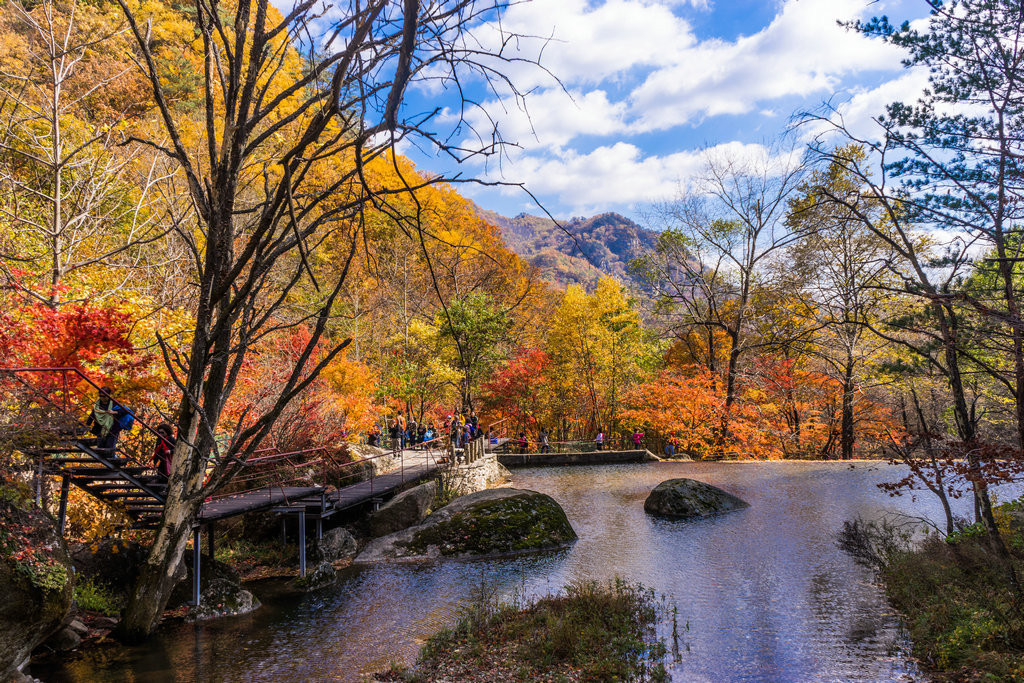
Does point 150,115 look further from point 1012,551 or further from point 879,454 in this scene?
point 879,454

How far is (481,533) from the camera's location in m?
13.0

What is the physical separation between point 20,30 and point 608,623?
27365 mm

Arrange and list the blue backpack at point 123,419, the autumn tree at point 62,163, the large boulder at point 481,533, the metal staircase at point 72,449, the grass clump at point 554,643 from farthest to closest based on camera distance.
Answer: the large boulder at point 481,533 < the autumn tree at point 62,163 < the blue backpack at point 123,419 < the metal staircase at point 72,449 < the grass clump at point 554,643

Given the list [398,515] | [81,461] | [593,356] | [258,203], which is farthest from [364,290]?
[258,203]

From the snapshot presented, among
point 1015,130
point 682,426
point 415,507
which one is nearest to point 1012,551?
point 1015,130

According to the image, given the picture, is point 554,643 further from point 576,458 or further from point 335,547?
point 576,458

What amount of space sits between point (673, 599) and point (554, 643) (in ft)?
9.73

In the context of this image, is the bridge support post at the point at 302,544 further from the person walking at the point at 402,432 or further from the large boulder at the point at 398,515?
the person walking at the point at 402,432

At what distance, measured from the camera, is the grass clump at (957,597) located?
5.92 metres

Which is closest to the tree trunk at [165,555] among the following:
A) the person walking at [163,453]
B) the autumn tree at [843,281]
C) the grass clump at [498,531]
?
the person walking at [163,453]

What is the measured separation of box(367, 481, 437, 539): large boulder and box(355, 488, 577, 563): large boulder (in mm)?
763

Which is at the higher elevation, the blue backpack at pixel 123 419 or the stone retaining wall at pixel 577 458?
the blue backpack at pixel 123 419

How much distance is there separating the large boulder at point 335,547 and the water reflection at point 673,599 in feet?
3.18

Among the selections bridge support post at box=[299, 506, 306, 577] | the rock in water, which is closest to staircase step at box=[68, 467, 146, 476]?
bridge support post at box=[299, 506, 306, 577]
